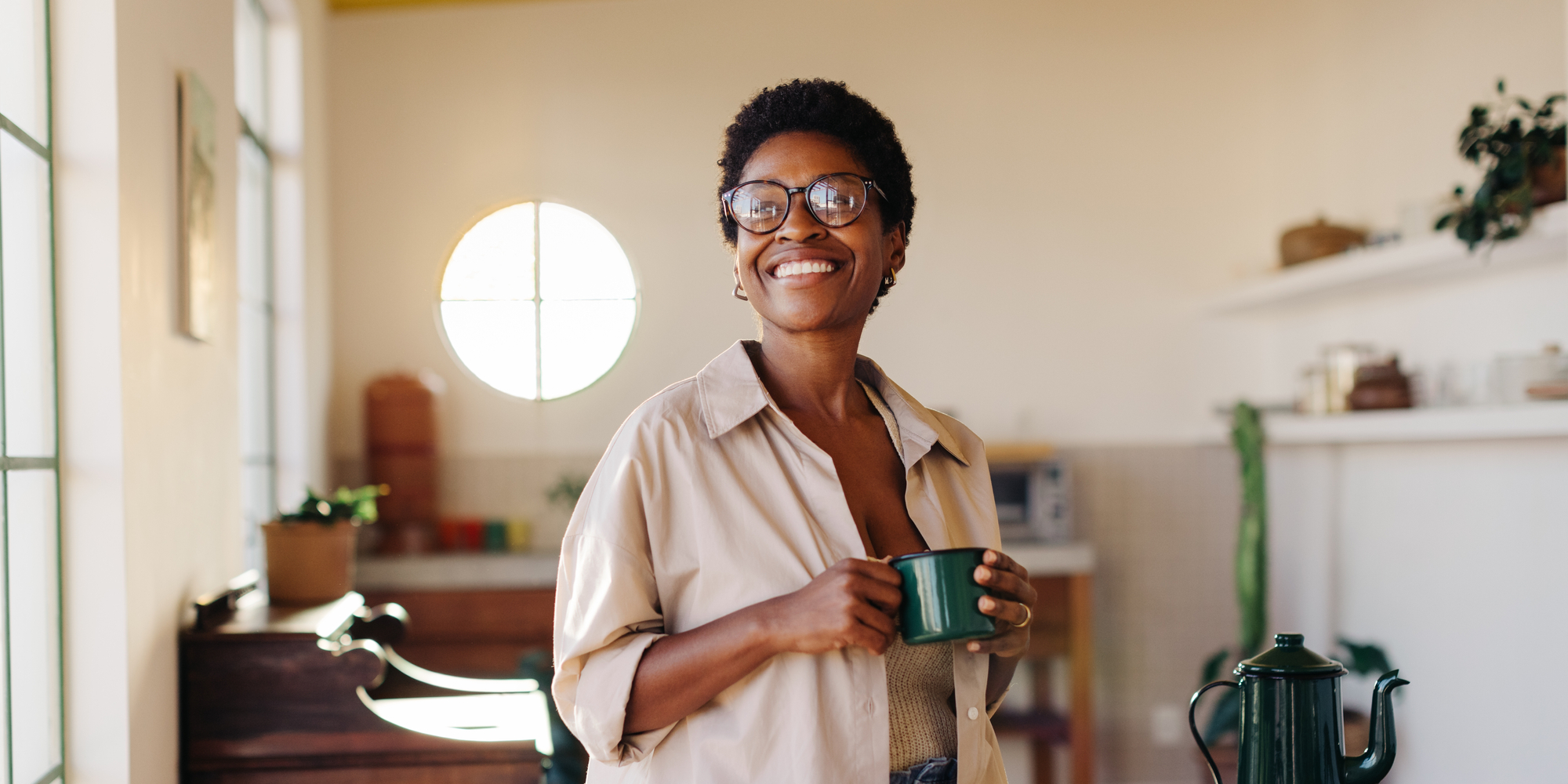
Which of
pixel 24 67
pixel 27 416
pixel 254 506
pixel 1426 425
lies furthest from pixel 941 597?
pixel 254 506

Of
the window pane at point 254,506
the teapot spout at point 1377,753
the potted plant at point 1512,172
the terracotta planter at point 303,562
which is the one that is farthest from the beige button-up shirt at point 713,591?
the window pane at point 254,506

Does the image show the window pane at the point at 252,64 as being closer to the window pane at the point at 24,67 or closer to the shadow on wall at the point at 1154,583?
the window pane at the point at 24,67

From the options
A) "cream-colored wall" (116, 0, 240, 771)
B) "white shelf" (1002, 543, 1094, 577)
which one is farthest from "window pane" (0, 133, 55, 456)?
"white shelf" (1002, 543, 1094, 577)

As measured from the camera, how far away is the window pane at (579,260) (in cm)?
453

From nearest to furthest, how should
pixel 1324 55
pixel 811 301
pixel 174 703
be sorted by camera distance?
1. pixel 811 301
2. pixel 174 703
3. pixel 1324 55

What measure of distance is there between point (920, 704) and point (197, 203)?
1917mm

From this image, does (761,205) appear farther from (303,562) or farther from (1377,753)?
(303,562)

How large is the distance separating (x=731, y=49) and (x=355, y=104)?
145 centimetres

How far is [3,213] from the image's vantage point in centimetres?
168

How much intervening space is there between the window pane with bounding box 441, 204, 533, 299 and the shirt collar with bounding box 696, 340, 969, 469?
11.0 ft

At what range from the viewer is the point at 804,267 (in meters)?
1.17

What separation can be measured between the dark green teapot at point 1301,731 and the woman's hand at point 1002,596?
0.69 feet

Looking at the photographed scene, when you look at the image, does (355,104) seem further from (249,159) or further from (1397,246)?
(1397,246)

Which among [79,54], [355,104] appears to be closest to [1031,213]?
[355,104]
